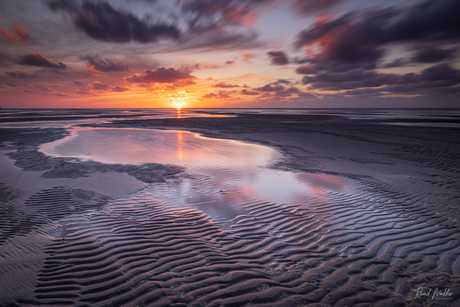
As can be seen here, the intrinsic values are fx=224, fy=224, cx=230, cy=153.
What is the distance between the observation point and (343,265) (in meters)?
3.59

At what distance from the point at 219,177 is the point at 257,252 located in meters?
4.70

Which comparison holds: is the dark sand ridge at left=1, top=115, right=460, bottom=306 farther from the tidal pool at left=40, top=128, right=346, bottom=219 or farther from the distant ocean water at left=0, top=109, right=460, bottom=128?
the distant ocean water at left=0, top=109, right=460, bottom=128

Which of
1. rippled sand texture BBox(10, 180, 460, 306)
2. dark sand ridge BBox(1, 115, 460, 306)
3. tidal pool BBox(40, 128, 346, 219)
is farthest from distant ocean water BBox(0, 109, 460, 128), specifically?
rippled sand texture BBox(10, 180, 460, 306)

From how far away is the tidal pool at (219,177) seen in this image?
631 cm

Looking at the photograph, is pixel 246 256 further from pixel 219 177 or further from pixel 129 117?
pixel 129 117

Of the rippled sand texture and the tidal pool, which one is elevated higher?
the tidal pool

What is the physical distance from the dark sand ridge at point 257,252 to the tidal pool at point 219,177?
45cm

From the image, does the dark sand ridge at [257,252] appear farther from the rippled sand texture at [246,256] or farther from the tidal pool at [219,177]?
the tidal pool at [219,177]

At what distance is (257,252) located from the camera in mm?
3941

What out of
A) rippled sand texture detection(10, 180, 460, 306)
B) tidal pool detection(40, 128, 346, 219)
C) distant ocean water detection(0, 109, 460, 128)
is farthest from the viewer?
distant ocean water detection(0, 109, 460, 128)

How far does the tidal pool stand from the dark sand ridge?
1.47 feet

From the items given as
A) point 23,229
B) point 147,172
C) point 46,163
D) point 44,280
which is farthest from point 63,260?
point 46,163

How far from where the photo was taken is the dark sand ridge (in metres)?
2.98

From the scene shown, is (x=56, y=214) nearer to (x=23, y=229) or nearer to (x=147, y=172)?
(x=23, y=229)
